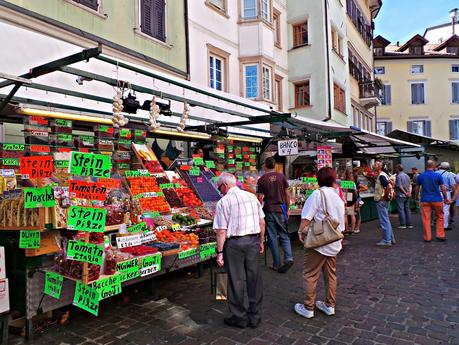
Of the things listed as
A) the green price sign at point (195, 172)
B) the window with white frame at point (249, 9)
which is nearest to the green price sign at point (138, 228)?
the green price sign at point (195, 172)

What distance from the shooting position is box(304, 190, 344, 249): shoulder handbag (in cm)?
428

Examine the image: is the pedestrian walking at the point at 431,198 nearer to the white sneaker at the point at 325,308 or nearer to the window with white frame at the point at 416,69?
the white sneaker at the point at 325,308

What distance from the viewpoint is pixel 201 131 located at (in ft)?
31.6

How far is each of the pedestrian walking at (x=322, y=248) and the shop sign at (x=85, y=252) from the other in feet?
7.50

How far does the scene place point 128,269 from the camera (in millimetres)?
4246

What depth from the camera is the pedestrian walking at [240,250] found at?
416 cm

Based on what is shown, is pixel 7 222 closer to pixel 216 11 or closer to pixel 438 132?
pixel 216 11

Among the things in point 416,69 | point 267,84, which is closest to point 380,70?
point 416,69

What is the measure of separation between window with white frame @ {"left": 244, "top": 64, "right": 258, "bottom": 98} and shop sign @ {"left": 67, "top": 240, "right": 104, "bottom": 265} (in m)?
12.0

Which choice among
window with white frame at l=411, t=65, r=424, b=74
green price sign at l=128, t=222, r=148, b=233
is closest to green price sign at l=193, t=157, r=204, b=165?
green price sign at l=128, t=222, r=148, b=233

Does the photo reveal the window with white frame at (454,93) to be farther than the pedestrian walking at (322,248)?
Yes

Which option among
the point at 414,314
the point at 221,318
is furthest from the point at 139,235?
the point at 414,314

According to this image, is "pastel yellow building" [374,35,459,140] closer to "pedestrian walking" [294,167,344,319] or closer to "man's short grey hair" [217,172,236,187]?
"pedestrian walking" [294,167,344,319]

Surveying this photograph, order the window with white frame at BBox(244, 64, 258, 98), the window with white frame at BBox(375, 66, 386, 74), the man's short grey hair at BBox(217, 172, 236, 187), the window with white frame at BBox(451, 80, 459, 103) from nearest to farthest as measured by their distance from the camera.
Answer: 1. the man's short grey hair at BBox(217, 172, 236, 187)
2. the window with white frame at BBox(244, 64, 258, 98)
3. the window with white frame at BBox(451, 80, 459, 103)
4. the window with white frame at BBox(375, 66, 386, 74)
